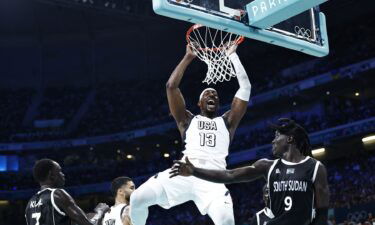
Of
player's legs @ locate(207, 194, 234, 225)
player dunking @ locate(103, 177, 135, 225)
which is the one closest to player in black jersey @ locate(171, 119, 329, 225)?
player's legs @ locate(207, 194, 234, 225)

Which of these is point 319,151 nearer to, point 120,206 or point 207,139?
point 120,206

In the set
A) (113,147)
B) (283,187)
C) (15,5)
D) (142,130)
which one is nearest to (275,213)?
(283,187)

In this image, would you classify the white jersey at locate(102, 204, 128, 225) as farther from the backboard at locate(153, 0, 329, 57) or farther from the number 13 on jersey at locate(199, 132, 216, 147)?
the backboard at locate(153, 0, 329, 57)

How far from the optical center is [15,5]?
35969 millimetres

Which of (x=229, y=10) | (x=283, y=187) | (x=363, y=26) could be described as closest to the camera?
(x=283, y=187)

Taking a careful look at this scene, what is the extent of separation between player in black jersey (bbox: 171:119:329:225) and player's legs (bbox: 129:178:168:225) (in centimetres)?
162

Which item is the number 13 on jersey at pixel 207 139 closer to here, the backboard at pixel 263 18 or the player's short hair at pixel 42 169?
the backboard at pixel 263 18

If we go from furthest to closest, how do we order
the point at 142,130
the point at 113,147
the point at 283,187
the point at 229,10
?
the point at 113,147
the point at 142,130
the point at 229,10
the point at 283,187

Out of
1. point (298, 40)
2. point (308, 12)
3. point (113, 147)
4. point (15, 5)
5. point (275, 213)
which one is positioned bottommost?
point (275, 213)

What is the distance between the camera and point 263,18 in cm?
747

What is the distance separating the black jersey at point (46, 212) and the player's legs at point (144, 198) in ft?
2.72

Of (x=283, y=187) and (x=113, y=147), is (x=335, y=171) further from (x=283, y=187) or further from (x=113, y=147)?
(x=283, y=187)

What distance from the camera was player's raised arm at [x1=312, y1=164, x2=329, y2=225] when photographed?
16.1 ft

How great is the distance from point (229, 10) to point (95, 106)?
2840 cm
